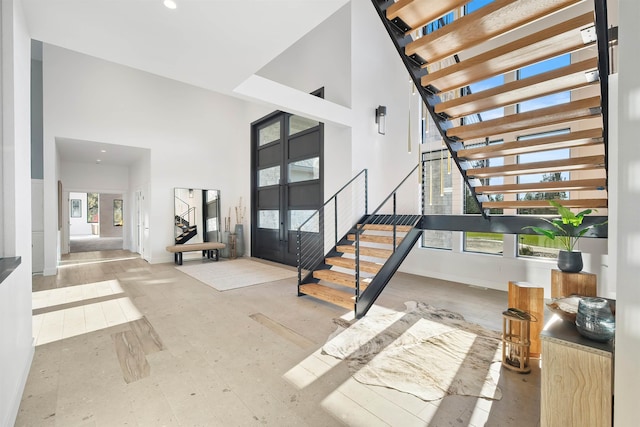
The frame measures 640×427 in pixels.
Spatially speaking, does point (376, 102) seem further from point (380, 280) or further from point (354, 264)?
point (380, 280)

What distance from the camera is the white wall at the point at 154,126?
19.8ft

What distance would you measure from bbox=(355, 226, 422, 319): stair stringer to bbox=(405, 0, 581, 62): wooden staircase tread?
230 cm

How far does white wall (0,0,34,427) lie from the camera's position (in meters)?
1.68

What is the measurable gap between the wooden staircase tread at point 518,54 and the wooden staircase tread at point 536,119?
0.40 metres

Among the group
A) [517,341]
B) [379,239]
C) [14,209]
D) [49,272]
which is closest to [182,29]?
[14,209]

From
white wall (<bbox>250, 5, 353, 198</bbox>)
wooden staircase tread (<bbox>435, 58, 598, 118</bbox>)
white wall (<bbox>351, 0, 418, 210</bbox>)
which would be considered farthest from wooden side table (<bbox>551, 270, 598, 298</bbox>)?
white wall (<bbox>250, 5, 353, 198</bbox>)

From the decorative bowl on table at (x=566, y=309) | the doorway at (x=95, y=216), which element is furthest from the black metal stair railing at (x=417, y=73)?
the doorway at (x=95, y=216)

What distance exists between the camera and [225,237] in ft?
26.5

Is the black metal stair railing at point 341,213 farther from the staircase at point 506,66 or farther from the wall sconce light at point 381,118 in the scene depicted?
the staircase at point 506,66

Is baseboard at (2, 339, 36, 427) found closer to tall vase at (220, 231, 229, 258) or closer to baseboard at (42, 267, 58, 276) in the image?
baseboard at (42, 267, 58, 276)

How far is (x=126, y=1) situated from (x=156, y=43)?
1.80 feet

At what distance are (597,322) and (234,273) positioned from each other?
5.50 meters

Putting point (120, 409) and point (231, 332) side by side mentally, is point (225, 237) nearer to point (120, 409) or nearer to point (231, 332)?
point (231, 332)

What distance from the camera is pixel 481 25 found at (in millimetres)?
1872
